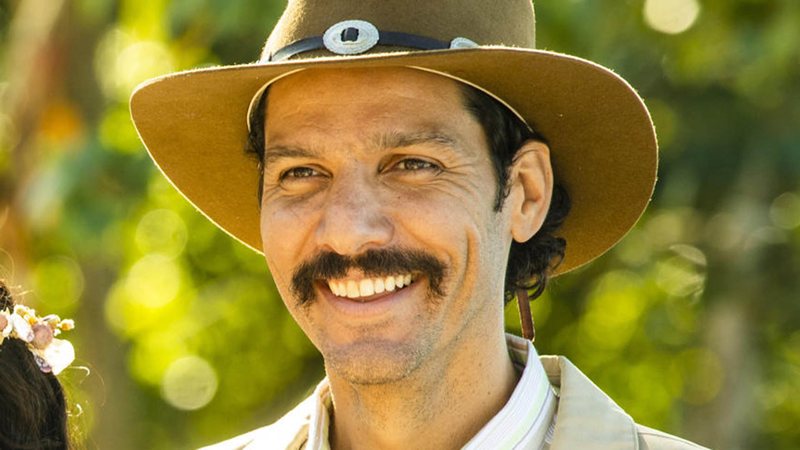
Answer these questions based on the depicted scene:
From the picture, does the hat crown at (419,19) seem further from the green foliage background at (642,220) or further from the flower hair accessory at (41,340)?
the green foliage background at (642,220)

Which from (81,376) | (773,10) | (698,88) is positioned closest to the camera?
(773,10)

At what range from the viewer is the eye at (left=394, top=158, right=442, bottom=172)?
12.3ft

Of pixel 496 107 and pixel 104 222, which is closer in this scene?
pixel 496 107

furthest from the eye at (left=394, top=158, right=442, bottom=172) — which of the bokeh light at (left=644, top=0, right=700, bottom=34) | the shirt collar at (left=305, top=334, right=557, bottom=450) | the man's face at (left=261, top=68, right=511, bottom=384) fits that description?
the bokeh light at (left=644, top=0, right=700, bottom=34)

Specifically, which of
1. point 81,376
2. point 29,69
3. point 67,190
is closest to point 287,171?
point 67,190

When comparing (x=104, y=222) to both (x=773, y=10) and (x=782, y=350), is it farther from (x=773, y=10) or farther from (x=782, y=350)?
(x=782, y=350)

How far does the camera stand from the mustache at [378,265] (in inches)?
145

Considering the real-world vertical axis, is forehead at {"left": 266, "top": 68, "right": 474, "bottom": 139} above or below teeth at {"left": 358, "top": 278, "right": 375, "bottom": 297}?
above

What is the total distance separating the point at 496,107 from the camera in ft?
→ 12.8

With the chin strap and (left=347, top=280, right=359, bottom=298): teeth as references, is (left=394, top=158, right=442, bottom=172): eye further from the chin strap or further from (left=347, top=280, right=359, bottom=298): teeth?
the chin strap

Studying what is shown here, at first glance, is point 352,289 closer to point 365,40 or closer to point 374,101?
point 374,101

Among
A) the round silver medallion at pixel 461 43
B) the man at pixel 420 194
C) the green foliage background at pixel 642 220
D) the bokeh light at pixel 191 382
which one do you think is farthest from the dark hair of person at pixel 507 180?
the bokeh light at pixel 191 382

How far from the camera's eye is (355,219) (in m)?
3.67

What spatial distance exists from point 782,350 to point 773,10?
10.7ft
